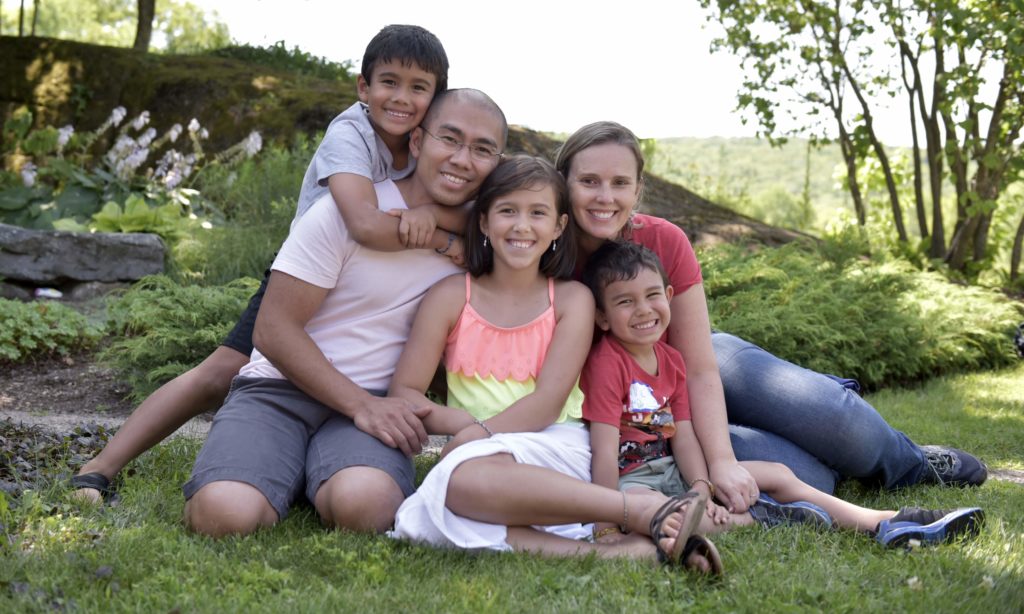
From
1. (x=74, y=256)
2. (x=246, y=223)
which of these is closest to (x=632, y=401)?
(x=246, y=223)

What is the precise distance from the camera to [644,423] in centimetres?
302

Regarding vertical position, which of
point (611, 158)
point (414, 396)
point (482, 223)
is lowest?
point (414, 396)

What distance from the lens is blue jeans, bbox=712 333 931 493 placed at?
3184 millimetres

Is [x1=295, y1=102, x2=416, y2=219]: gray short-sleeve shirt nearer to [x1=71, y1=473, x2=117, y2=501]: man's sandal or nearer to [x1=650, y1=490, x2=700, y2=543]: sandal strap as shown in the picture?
[x1=71, y1=473, x2=117, y2=501]: man's sandal

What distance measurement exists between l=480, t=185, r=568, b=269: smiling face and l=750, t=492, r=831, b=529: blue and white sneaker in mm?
1065

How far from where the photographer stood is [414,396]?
290 cm

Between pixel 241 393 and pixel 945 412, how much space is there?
13.4 feet

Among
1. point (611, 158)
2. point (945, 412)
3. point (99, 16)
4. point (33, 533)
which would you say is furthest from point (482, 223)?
point (99, 16)

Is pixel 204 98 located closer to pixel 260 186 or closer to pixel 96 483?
pixel 260 186

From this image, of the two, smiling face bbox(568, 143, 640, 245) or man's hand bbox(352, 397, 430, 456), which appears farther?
smiling face bbox(568, 143, 640, 245)

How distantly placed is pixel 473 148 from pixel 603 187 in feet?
1.46

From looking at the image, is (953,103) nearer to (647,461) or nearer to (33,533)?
(647,461)

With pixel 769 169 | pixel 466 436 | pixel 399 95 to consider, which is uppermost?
pixel 769 169

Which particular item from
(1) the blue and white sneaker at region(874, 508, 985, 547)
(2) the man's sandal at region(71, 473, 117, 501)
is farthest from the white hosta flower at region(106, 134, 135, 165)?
(1) the blue and white sneaker at region(874, 508, 985, 547)
